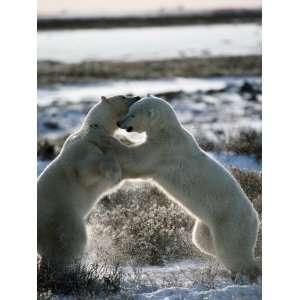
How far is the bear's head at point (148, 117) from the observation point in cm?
478

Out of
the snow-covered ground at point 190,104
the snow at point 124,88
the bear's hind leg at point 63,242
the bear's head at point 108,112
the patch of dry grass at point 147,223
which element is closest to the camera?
the bear's hind leg at point 63,242

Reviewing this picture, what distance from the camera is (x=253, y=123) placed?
337 inches

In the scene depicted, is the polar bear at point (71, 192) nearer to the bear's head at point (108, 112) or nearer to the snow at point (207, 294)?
the bear's head at point (108, 112)

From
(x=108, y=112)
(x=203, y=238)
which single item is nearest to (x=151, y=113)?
(x=108, y=112)

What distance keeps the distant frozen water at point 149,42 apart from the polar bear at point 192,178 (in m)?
0.96

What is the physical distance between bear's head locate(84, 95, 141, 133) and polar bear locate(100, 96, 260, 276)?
162 millimetres

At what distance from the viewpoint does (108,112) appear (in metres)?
4.94

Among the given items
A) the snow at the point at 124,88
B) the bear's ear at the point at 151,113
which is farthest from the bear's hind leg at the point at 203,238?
the snow at the point at 124,88

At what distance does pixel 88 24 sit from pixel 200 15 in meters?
0.99

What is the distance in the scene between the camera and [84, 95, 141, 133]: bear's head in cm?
492

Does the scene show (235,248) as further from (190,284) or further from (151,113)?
(151,113)

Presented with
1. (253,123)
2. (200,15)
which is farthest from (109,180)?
(253,123)
